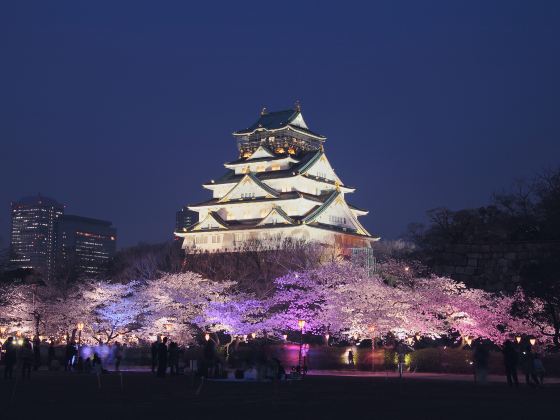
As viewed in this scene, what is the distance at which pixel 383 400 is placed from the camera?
19.4m

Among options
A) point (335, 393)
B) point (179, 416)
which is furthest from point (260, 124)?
point (179, 416)

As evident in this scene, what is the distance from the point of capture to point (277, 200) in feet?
259

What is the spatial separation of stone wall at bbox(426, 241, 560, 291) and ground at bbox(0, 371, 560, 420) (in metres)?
16.6

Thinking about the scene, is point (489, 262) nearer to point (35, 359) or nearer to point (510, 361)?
point (510, 361)

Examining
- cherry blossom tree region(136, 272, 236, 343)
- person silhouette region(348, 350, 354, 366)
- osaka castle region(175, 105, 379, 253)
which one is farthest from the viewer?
osaka castle region(175, 105, 379, 253)

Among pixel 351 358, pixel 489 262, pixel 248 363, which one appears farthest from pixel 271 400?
pixel 489 262

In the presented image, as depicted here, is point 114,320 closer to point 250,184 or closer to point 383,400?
point 250,184

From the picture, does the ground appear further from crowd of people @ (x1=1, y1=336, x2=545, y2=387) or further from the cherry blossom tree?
the cherry blossom tree

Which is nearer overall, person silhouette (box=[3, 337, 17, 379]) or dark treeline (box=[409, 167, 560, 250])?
person silhouette (box=[3, 337, 17, 379])

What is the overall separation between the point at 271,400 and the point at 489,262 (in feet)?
84.9

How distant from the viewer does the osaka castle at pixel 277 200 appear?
77.4 metres

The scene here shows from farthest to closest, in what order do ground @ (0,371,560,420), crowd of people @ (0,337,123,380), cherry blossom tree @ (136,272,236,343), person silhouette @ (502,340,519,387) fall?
1. cherry blossom tree @ (136,272,236,343)
2. crowd of people @ (0,337,123,380)
3. person silhouette @ (502,340,519,387)
4. ground @ (0,371,560,420)

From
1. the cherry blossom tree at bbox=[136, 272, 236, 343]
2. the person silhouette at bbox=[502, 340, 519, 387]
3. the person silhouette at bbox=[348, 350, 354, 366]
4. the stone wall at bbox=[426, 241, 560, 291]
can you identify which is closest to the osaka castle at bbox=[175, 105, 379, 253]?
the cherry blossom tree at bbox=[136, 272, 236, 343]

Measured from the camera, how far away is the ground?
15.8 m
